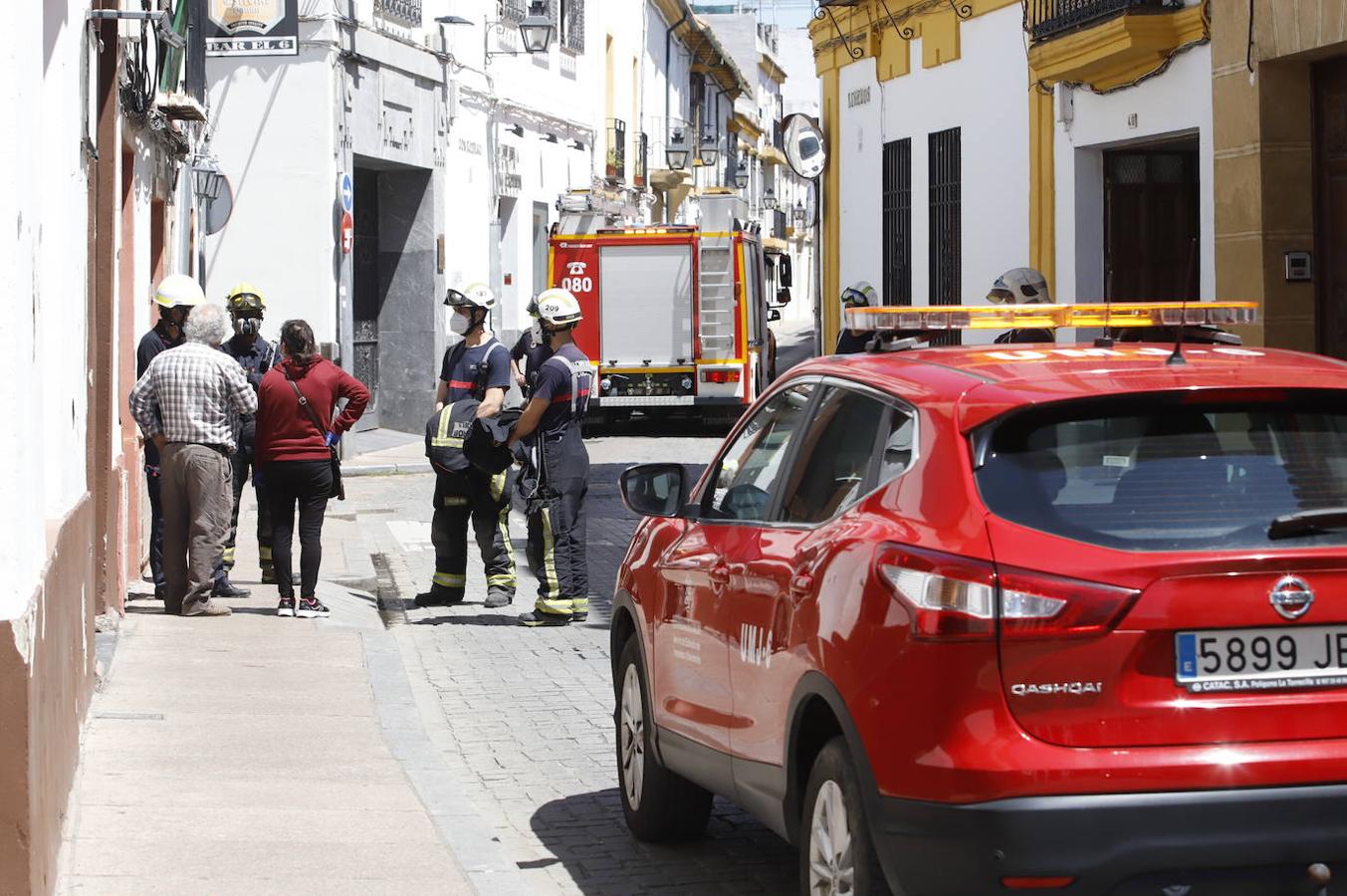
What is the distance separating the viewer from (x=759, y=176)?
75.3 meters

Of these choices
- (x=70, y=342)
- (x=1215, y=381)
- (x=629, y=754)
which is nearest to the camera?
(x=1215, y=381)

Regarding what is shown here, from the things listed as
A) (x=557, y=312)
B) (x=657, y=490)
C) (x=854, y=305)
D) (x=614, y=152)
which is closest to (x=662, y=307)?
(x=854, y=305)

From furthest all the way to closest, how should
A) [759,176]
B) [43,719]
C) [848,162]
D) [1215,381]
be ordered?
[759,176] → [848,162] → [43,719] → [1215,381]

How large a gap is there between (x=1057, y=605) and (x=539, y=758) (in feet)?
14.3

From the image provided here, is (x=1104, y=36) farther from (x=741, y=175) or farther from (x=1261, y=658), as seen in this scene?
(x=741, y=175)

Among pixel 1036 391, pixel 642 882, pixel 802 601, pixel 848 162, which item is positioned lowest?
pixel 642 882

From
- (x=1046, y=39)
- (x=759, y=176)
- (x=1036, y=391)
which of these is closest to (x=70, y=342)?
(x=1036, y=391)

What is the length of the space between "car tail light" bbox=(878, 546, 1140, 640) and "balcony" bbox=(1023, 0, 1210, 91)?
37.6ft

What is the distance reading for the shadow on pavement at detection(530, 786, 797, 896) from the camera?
614cm

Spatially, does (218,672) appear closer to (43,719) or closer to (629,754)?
(629,754)

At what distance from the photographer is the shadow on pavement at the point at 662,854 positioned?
614 centimetres

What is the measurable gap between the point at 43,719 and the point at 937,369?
8.23 feet

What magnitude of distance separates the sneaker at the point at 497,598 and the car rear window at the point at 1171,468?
324 inches

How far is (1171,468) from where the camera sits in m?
4.40
